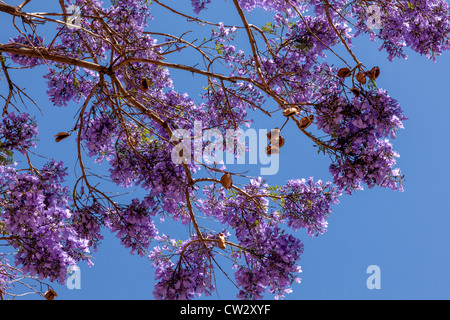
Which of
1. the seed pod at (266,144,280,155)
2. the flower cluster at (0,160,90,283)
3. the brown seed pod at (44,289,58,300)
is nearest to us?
the seed pod at (266,144,280,155)

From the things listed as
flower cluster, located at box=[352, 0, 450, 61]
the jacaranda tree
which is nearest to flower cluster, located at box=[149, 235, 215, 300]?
the jacaranda tree

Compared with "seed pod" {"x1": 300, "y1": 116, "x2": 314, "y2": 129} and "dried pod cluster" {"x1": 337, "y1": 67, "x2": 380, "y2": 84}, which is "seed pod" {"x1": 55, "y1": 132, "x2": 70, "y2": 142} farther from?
"dried pod cluster" {"x1": 337, "y1": 67, "x2": 380, "y2": 84}

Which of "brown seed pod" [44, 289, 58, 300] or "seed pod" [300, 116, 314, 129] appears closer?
"seed pod" [300, 116, 314, 129]

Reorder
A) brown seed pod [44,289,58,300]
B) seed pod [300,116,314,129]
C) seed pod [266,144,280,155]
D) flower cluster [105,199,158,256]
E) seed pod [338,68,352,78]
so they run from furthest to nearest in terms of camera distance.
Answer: flower cluster [105,199,158,256] < brown seed pod [44,289,58,300] < seed pod [338,68,352,78] < seed pod [266,144,280,155] < seed pod [300,116,314,129]

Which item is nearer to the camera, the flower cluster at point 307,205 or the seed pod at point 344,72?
the seed pod at point 344,72

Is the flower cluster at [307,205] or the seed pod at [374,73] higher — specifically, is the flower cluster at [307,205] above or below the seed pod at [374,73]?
below

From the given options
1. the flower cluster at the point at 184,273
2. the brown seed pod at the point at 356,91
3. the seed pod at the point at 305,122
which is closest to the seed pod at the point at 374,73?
the brown seed pod at the point at 356,91

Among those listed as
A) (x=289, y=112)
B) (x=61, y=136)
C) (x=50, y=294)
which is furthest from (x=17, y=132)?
(x=289, y=112)

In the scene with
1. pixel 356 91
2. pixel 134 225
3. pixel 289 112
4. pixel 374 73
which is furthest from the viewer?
pixel 134 225

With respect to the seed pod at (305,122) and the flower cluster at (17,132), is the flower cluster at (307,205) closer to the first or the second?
the seed pod at (305,122)

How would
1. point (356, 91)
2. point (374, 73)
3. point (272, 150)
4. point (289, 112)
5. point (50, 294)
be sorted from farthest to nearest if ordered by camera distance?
point (50, 294) → point (356, 91) → point (374, 73) → point (272, 150) → point (289, 112)

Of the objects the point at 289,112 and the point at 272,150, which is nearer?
the point at 289,112

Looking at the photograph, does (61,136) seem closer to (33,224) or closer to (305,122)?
(33,224)
